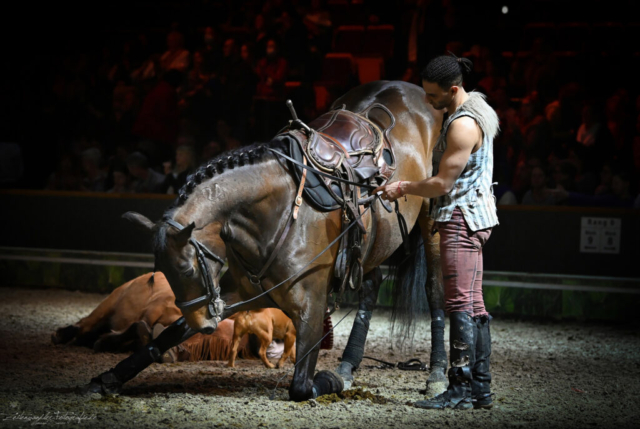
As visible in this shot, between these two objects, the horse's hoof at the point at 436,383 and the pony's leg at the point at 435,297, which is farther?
the pony's leg at the point at 435,297

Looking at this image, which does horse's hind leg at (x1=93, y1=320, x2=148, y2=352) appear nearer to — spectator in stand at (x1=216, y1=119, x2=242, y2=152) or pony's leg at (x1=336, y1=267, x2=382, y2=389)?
pony's leg at (x1=336, y1=267, x2=382, y2=389)

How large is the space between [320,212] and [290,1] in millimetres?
5781

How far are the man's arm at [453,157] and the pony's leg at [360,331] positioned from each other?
135 cm

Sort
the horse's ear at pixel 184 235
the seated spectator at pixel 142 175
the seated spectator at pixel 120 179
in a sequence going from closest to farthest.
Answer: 1. the horse's ear at pixel 184 235
2. the seated spectator at pixel 142 175
3. the seated spectator at pixel 120 179

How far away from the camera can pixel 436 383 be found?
385 centimetres

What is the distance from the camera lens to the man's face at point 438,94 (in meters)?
3.17

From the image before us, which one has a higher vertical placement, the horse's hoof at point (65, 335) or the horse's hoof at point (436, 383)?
the horse's hoof at point (436, 383)

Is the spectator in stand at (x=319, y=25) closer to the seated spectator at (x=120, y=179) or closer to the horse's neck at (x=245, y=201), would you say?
the seated spectator at (x=120, y=179)

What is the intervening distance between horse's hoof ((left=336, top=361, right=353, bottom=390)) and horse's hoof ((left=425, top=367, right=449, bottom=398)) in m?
0.43

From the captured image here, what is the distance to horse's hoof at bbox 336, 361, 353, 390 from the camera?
3880 millimetres

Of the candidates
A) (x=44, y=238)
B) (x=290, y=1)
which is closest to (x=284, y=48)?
(x=290, y=1)

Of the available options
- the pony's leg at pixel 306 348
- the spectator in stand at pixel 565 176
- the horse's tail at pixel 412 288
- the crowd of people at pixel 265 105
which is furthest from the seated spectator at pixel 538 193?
the pony's leg at pixel 306 348

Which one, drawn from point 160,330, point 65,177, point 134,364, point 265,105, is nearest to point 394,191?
point 134,364

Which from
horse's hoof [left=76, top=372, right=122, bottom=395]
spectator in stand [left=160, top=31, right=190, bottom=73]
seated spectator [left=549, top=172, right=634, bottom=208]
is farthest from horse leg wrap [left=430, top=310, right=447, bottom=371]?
spectator in stand [left=160, top=31, right=190, bottom=73]
